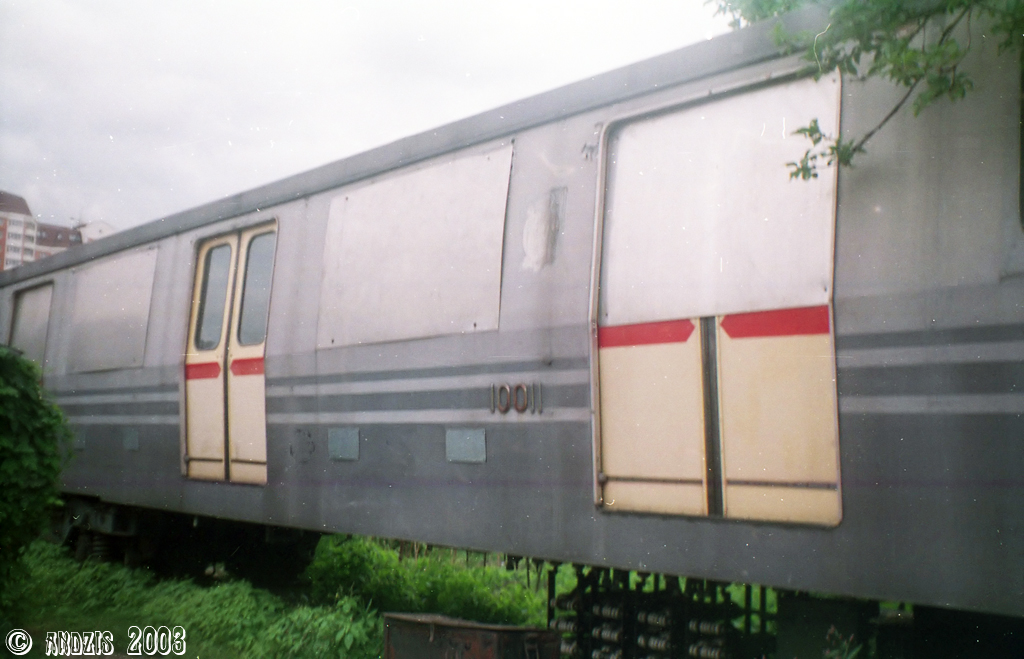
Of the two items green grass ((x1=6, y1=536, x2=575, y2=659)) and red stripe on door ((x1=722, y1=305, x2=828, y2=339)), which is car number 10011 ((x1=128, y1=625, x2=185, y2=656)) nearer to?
green grass ((x1=6, y1=536, x2=575, y2=659))

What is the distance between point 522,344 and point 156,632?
377 centimetres

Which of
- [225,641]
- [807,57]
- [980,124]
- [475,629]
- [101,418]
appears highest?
[807,57]

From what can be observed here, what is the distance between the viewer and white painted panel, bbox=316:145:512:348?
4723mm

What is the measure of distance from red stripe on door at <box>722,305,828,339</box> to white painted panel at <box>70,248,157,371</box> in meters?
5.52

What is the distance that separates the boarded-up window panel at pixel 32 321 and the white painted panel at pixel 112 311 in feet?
2.56

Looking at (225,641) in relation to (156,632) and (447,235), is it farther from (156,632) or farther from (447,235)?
(447,235)

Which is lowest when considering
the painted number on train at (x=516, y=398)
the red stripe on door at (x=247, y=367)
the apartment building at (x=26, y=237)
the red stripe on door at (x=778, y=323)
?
the painted number on train at (x=516, y=398)

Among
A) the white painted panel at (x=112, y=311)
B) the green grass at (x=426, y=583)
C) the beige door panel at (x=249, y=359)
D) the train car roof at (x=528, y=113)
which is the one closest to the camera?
the train car roof at (x=528, y=113)

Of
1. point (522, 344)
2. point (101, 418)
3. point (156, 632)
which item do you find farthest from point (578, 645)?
point (101, 418)

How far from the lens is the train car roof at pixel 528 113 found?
3.68 m

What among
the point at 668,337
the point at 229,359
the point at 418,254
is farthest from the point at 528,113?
the point at 229,359

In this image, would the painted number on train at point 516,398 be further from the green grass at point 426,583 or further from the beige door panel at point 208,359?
the beige door panel at point 208,359

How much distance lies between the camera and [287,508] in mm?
5949

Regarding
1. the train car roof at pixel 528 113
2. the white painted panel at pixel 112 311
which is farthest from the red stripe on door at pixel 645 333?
the white painted panel at pixel 112 311
